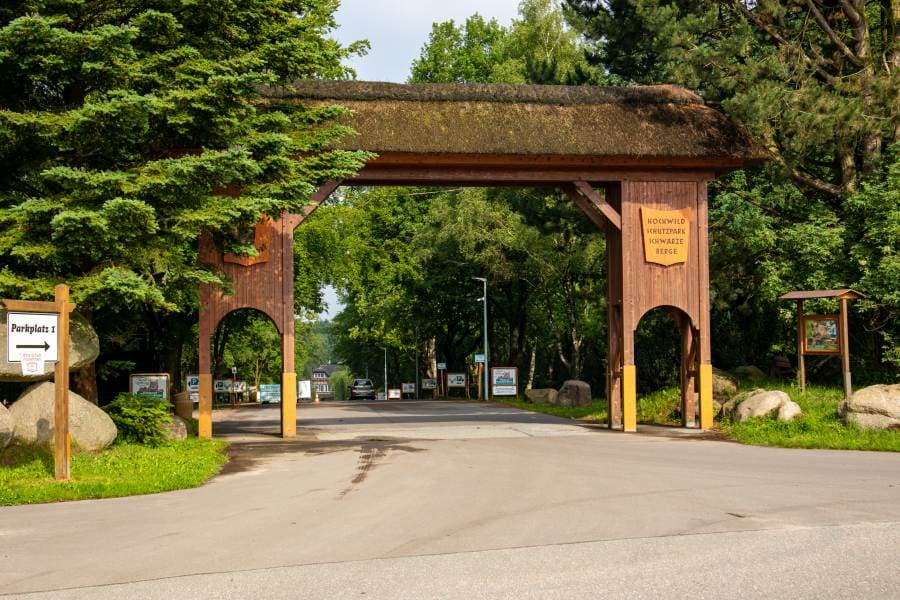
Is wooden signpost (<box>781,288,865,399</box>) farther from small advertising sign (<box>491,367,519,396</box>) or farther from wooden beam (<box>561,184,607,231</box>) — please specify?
small advertising sign (<box>491,367,519,396</box>)

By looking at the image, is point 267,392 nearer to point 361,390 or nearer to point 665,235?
point 361,390

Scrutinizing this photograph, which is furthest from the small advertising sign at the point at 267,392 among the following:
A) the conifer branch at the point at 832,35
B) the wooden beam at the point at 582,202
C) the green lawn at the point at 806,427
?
the conifer branch at the point at 832,35

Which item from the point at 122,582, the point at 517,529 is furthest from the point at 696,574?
the point at 122,582

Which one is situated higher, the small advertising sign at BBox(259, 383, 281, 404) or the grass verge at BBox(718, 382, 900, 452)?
the grass verge at BBox(718, 382, 900, 452)

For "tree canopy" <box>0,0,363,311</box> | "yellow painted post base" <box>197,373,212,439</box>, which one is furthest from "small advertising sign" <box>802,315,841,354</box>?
"yellow painted post base" <box>197,373,212,439</box>

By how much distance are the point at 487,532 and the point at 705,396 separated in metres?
14.5

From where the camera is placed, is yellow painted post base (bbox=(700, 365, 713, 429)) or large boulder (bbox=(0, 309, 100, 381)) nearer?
large boulder (bbox=(0, 309, 100, 381))

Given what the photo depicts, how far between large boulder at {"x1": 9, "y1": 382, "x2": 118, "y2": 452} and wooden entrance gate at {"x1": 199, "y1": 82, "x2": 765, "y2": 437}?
491 centimetres

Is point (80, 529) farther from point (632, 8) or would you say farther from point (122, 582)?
point (632, 8)

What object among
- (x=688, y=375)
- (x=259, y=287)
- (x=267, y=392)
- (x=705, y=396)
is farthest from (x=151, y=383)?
(x=267, y=392)

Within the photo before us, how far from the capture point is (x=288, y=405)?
20953 mm

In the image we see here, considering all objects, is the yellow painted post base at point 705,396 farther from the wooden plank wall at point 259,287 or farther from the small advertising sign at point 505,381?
the small advertising sign at point 505,381

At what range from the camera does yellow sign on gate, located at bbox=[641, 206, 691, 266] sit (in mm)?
22000

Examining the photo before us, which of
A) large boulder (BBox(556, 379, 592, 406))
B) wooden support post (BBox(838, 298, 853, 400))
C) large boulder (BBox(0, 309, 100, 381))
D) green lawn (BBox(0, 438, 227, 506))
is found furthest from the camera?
large boulder (BBox(556, 379, 592, 406))
